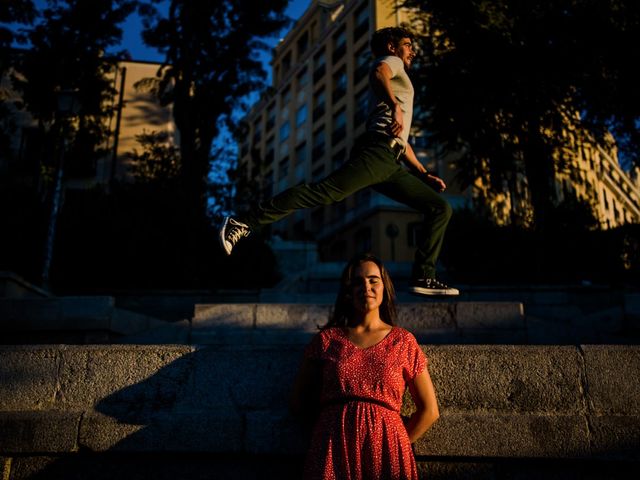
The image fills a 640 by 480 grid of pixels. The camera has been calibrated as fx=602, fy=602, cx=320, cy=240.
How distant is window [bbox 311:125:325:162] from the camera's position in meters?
40.5

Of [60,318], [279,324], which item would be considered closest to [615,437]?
[279,324]

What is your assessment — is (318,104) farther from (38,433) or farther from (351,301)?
(38,433)

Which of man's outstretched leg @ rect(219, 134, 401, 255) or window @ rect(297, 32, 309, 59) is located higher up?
window @ rect(297, 32, 309, 59)

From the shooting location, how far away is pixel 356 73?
37406mm

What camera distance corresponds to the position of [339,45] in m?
40.4

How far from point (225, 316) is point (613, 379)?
13.1 ft

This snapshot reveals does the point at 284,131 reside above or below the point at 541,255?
above

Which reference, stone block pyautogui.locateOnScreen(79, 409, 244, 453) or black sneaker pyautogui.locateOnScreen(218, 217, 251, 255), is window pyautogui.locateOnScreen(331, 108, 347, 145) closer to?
black sneaker pyautogui.locateOnScreen(218, 217, 251, 255)

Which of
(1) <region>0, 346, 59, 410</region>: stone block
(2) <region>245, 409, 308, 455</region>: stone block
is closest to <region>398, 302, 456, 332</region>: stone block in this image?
(2) <region>245, 409, 308, 455</region>: stone block

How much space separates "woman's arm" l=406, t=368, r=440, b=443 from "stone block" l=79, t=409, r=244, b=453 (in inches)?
41.1

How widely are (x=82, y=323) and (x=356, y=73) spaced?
32.6m

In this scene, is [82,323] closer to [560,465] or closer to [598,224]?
[560,465]

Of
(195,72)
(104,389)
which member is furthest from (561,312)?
(195,72)

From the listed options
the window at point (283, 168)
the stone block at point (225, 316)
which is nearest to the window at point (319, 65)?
the window at point (283, 168)
